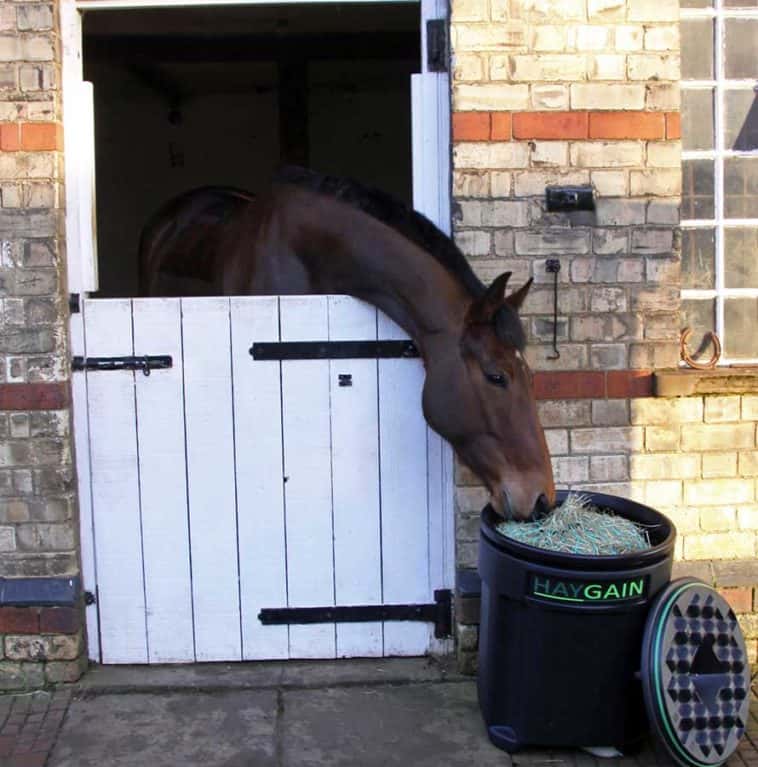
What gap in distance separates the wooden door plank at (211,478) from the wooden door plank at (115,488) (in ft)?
0.75

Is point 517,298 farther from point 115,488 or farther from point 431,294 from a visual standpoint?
point 115,488

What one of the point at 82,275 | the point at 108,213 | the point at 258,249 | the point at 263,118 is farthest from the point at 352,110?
the point at 82,275

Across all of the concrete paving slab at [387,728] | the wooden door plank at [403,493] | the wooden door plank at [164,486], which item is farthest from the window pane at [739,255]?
the wooden door plank at [164,486]

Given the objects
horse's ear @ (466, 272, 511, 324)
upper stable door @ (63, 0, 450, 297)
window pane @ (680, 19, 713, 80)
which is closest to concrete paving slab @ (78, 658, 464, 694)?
horse's ear @ (466, 272, 511, 324)

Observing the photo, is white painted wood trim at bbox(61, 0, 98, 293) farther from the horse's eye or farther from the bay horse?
the horse's eye

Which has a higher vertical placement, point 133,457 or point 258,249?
point 258,249

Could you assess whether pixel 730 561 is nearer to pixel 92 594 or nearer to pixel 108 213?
pixel 92 594

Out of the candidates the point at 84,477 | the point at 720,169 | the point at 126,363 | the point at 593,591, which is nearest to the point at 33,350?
the point at 126,363

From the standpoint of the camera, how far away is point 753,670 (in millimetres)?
4207

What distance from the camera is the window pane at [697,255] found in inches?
173

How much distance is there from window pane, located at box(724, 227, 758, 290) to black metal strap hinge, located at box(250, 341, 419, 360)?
4.74ft

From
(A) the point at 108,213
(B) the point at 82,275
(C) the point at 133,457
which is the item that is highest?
(A) the point at 108,213

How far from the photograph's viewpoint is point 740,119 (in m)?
4.37

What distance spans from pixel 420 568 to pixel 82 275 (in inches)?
71.8
